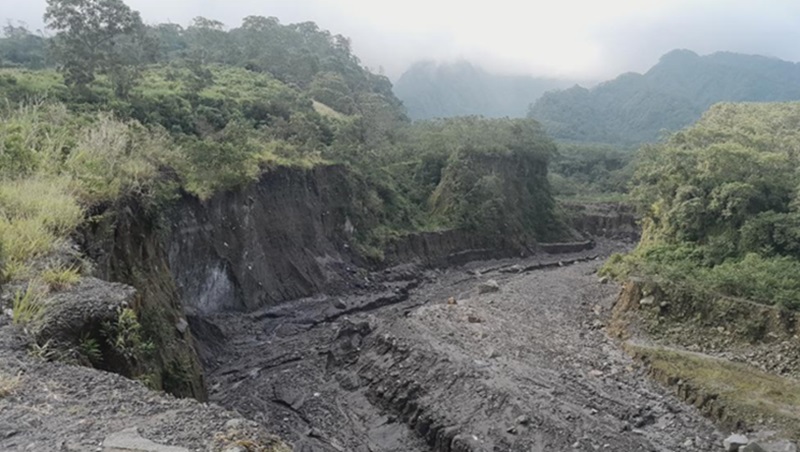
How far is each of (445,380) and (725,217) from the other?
47.2 ft

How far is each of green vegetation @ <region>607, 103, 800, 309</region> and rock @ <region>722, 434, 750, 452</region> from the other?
6.67 m

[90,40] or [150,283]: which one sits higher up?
[90,40]

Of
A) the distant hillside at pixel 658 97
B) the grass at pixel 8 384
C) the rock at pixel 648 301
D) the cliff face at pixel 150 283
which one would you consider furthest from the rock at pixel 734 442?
the distant hillside at pixel 658 97

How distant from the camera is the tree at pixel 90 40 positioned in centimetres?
3631

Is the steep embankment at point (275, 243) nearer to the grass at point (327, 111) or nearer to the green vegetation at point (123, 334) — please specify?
the green vegetation at point (123, 334)

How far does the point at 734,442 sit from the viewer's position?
50.1 feet

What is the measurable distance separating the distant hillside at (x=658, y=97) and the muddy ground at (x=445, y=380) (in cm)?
11300

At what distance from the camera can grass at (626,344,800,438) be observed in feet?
53.2

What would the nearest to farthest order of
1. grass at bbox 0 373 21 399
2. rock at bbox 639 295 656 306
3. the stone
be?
grass at bbox 0 373 21 399 < the stone < rock at bbox 639 295 656 306

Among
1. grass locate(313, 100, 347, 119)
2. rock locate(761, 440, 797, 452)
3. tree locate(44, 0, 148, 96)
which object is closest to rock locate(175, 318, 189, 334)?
rock locate(761, 440, 797, 452)

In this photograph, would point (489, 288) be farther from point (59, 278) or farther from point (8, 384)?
point (8, 384)

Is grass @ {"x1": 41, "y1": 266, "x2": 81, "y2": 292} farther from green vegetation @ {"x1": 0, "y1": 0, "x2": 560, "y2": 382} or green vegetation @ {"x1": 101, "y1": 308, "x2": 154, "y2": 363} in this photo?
green vegetation @ {"x1": 101, "y1": 308, "x2": 154, "y2": 363}

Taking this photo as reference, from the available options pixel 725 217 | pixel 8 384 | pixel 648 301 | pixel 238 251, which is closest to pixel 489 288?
pixel 648 301

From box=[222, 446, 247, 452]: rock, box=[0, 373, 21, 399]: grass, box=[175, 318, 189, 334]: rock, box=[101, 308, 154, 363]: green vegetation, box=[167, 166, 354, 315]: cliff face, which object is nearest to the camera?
box=[222, 446, 247, 452]: rock
